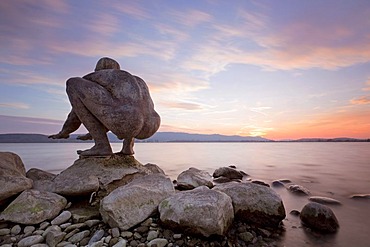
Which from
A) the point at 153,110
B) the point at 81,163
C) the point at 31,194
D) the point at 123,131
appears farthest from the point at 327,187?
the point at 31,194

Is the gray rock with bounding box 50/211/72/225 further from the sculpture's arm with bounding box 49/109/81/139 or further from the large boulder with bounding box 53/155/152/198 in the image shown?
the sculpture's arm with bounding box 49/109/81/139

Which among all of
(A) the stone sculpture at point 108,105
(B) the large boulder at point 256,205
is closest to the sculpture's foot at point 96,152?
(A) the stone sculpture at point 108,105

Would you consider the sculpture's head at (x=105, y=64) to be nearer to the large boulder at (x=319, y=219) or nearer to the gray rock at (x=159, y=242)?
the gray rock at (x=159, y=242)

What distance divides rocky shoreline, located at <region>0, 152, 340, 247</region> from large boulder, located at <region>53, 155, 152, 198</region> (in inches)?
0.8

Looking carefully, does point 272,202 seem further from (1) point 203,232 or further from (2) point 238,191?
(1) point 203,232

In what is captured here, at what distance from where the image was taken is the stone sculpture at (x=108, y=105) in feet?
17.9

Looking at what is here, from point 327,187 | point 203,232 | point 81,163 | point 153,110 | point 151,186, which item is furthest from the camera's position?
point 327,187

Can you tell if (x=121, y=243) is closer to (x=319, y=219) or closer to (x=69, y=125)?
(x=69, y=125)

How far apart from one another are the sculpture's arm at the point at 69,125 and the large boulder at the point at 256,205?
4420 mm

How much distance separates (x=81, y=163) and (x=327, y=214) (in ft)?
19.2

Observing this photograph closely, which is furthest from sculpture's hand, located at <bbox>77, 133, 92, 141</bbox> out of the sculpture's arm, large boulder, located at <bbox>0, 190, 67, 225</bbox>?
large boulder, located at <bbox>0, 190, 67, 225</bbox>

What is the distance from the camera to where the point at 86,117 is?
5684mm

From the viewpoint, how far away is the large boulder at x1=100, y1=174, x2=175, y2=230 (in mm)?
3707

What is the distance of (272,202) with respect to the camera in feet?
15.4
